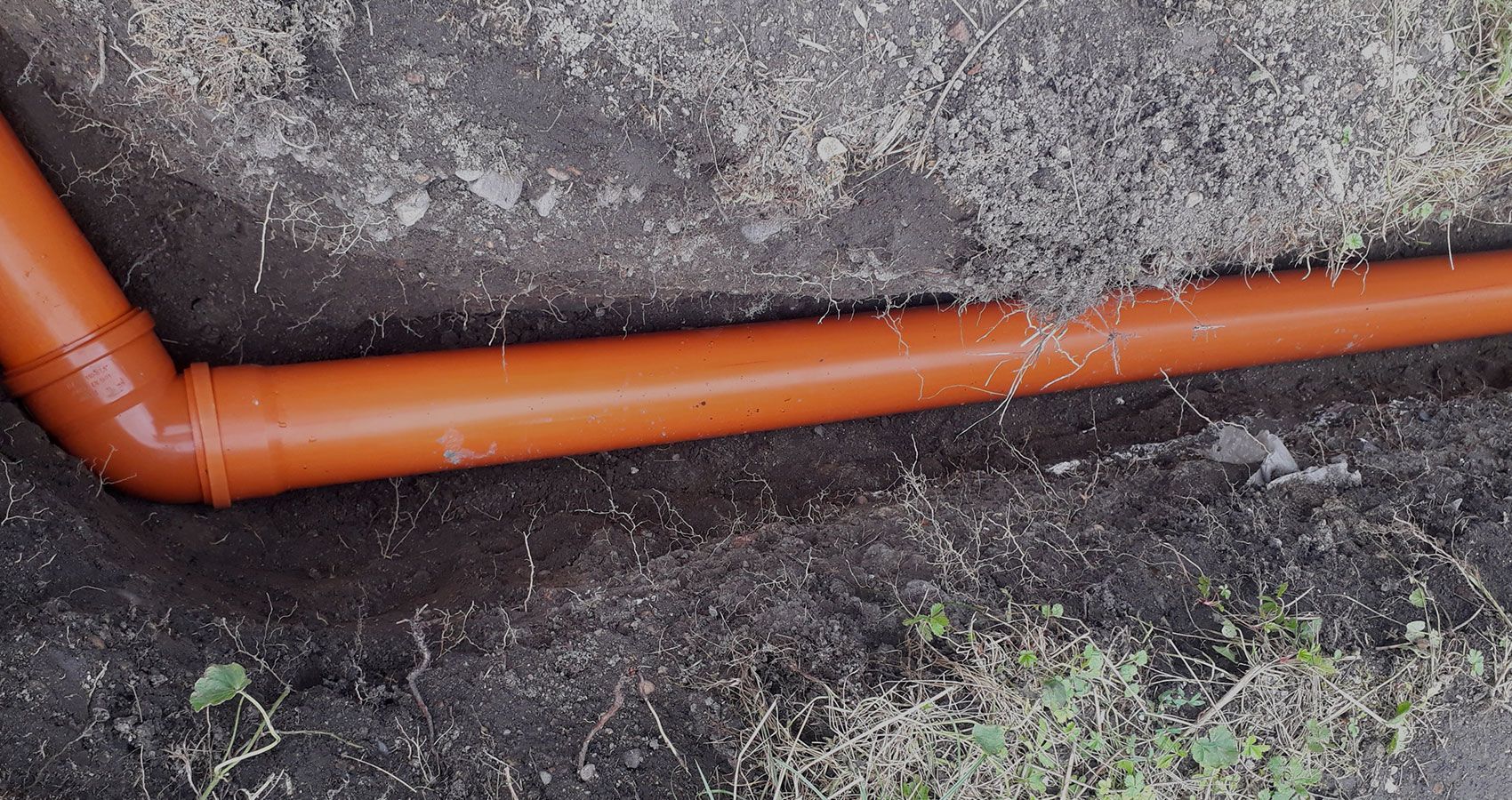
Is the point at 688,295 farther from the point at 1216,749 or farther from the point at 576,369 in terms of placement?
the point at 1216,749

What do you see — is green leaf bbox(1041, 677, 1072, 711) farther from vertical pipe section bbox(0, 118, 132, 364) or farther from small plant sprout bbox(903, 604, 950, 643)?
vertical pipe section bbox(0, 118, 132, 364)

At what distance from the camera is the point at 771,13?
6.49 ft

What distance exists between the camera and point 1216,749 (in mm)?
2021

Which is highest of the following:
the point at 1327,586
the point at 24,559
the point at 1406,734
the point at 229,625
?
the point at 24,559

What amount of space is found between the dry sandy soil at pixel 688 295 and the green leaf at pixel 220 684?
0.09 meters

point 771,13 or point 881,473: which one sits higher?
point 771,13

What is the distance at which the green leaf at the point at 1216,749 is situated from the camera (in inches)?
78.9

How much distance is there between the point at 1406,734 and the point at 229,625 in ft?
9.70

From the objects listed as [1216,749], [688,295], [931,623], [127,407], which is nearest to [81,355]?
[127,407]

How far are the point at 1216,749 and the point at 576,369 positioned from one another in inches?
76.2

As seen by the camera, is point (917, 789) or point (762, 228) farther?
point (762, 228)

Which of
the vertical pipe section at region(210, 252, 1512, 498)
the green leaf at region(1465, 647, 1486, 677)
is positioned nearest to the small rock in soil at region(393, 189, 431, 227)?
the vertical pipe section at region(210, 252, 1512, 498)

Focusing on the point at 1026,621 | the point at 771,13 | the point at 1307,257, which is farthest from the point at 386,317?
the point at 1307,257

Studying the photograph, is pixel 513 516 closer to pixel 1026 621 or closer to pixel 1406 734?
pixel 1026 621
